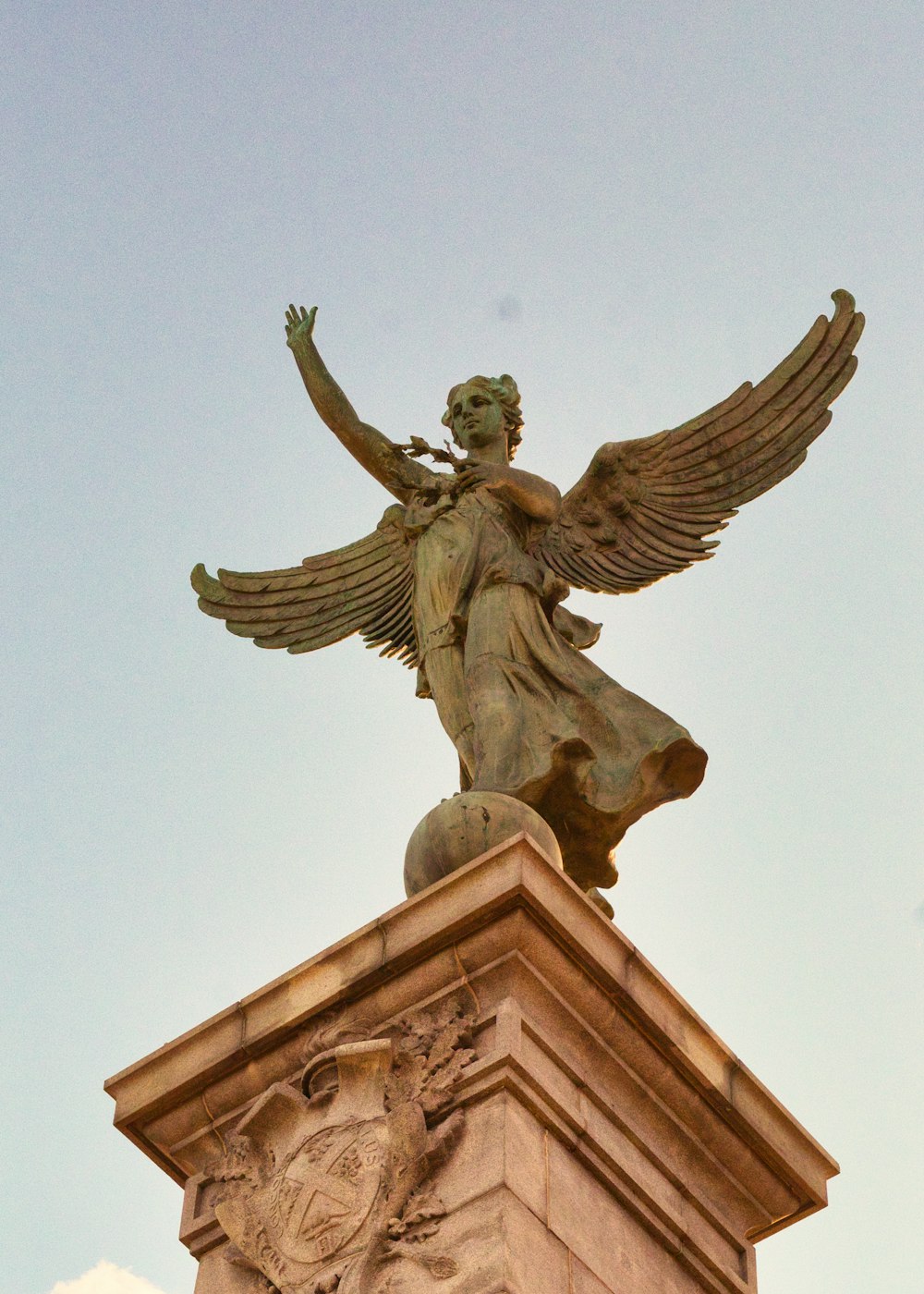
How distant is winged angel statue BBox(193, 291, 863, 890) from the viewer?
1051cm

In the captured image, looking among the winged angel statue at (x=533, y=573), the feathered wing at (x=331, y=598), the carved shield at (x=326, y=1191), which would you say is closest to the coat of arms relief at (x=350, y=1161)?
the carved shield at (x=326, y=1191)

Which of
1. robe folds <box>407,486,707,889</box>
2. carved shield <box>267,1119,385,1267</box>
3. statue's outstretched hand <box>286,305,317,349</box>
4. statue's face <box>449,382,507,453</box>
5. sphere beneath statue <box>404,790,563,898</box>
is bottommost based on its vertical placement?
carved shield <box>267,1119,385,1267</box>

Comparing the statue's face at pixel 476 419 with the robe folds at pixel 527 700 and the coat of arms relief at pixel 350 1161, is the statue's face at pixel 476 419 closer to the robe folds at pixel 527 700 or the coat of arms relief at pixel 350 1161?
the robe folds at pixel 527 700

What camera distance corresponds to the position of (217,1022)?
937 centimetres

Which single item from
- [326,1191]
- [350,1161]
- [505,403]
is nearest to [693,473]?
[505,403]

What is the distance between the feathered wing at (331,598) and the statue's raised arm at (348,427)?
21cm

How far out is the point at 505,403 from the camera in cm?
1245

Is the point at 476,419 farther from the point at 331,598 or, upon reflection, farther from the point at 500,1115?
the point at 500,1115

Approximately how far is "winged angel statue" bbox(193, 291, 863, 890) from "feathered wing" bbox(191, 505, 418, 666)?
0.03 ft

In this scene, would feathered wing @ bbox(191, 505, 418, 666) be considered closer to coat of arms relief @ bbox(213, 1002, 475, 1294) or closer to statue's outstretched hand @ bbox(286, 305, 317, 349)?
statue's outstretched hand @ bbox(286, 305, 317, 349)

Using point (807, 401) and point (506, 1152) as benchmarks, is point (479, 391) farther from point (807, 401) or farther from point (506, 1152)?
point (506, 1152)

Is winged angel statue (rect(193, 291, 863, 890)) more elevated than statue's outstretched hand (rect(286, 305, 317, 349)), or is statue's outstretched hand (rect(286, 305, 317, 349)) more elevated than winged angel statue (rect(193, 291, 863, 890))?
statue's outstretched hand (rect(286, 305, 317, 349))

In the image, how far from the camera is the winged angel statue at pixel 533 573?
10.5m

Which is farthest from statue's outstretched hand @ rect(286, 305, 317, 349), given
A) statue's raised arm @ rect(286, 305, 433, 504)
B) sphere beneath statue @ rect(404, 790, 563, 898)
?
sphere beneath statue @ rect(404, 790, 563, 898)
